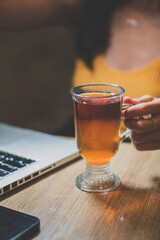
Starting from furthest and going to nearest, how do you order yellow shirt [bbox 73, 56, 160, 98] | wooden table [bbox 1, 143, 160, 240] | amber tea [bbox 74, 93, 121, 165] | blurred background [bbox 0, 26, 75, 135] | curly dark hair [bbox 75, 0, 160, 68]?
1. blurred background [bbox 0, 26, 75, 135]
2. curly dark hair [bbox 75, 0, 160, 68]
3. yellow shirt [bbox 73, 56, 160, 98]
4. amber tea [bbox 74, 93, 121, 165]
5. wooden table [bbox 1, 143, 160, 240]

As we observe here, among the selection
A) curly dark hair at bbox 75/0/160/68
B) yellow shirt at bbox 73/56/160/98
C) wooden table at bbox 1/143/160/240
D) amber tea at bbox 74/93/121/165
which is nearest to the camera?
wooden table at bbox 1/143/160/240

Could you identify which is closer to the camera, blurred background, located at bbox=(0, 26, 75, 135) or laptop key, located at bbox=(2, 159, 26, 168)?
laptop key, located at bbox=(2, 159, 26, 168)

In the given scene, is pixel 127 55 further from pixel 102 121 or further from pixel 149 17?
pixel 102 121

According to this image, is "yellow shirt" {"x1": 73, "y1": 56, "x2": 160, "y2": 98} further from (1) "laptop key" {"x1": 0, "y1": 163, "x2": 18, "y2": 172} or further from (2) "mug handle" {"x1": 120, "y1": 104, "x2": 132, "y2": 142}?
(1) "laptop key" {"x1": 0, "y1": 163, "x2": 18, "y2": 172}

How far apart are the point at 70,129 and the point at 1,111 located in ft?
2.19

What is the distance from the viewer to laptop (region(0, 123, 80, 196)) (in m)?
0.74

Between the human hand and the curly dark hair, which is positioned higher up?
the curly dark hair

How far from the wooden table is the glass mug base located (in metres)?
0.02

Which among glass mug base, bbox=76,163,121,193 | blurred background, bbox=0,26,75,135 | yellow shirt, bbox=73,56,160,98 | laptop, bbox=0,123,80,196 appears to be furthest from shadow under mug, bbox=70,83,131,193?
blurred background, bbox=0,26,75,135

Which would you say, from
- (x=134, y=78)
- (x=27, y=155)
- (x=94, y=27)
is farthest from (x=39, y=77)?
(x=27, y=155)

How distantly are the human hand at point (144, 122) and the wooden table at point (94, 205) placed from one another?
0.09 meters

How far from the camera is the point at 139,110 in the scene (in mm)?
747

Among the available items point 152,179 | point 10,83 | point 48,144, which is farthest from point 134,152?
point 10,83

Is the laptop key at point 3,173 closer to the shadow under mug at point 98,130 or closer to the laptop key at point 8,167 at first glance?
the laptop key at point 8,167
